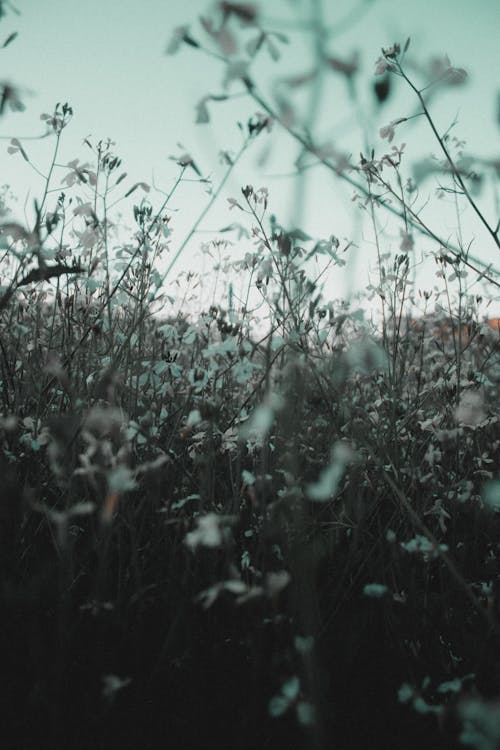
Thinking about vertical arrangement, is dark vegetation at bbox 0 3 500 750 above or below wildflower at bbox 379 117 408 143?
below

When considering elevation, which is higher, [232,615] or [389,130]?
[389,130]

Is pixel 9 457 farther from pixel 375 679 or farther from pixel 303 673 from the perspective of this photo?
pixel 375 679

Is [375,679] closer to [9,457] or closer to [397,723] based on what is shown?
[397,723]

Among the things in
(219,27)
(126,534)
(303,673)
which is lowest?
(303,673)

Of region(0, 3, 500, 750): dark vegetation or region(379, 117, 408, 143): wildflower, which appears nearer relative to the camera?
region(0, 3, 500, 750): dark vegetation

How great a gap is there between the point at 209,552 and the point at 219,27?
1.32m

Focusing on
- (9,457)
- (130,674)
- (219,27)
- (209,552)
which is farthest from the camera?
(9,457)

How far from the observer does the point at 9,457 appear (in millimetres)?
1575

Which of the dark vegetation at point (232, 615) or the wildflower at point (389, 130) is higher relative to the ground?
the wildflower at point (389, 130)

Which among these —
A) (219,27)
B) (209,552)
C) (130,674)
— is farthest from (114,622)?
(219,27)

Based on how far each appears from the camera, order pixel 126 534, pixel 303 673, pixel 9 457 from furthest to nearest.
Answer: pixel 126 534 < pixel 9 457 < pixel 303 673

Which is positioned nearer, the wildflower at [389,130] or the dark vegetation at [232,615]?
the dark vegetation at [232,615]

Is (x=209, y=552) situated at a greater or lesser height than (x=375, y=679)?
greater

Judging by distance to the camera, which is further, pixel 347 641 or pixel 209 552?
pixel 209 552
